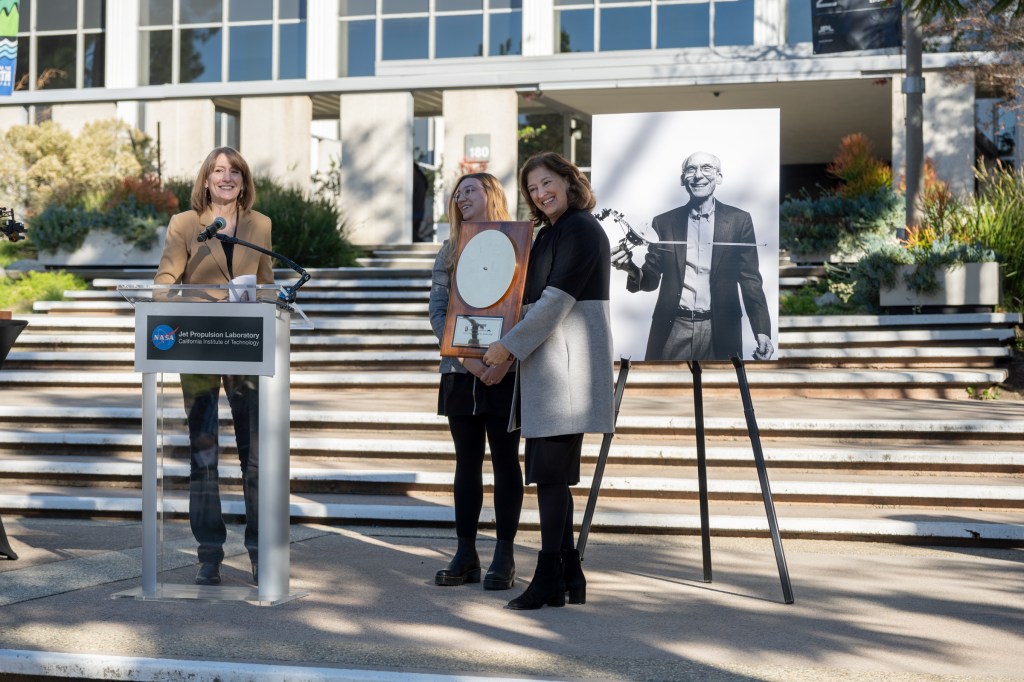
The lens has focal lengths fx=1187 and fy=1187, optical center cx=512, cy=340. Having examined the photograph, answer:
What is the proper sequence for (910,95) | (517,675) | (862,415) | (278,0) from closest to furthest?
(517,675), (862,415), (910,95), (278,0)

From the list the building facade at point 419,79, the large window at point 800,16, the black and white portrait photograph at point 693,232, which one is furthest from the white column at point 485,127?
the black and white portrait photograph at point 693,232

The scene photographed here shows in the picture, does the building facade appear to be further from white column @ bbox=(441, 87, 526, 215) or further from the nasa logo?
the nasa logo

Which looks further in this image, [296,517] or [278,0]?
[278,0]

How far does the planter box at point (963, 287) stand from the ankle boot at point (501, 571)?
8.31 m

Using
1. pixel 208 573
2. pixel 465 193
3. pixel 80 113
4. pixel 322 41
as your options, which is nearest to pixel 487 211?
pixel 465 193

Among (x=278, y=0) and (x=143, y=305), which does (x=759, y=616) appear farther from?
(x=278, y=0)

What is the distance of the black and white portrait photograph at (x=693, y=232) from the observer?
580 centimetres

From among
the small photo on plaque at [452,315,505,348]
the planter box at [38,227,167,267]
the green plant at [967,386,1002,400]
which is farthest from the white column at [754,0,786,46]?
the small photo on plaque at [452,315,505,348]

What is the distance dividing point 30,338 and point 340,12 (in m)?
13.4

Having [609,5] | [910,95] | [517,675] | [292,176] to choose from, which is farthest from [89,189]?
[517,675]

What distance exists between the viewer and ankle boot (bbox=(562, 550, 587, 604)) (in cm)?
502

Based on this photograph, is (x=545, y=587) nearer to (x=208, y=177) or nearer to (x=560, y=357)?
(x=560, y=357)

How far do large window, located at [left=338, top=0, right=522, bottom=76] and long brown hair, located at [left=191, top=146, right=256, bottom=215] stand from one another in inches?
749

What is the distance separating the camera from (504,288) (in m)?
5.08
